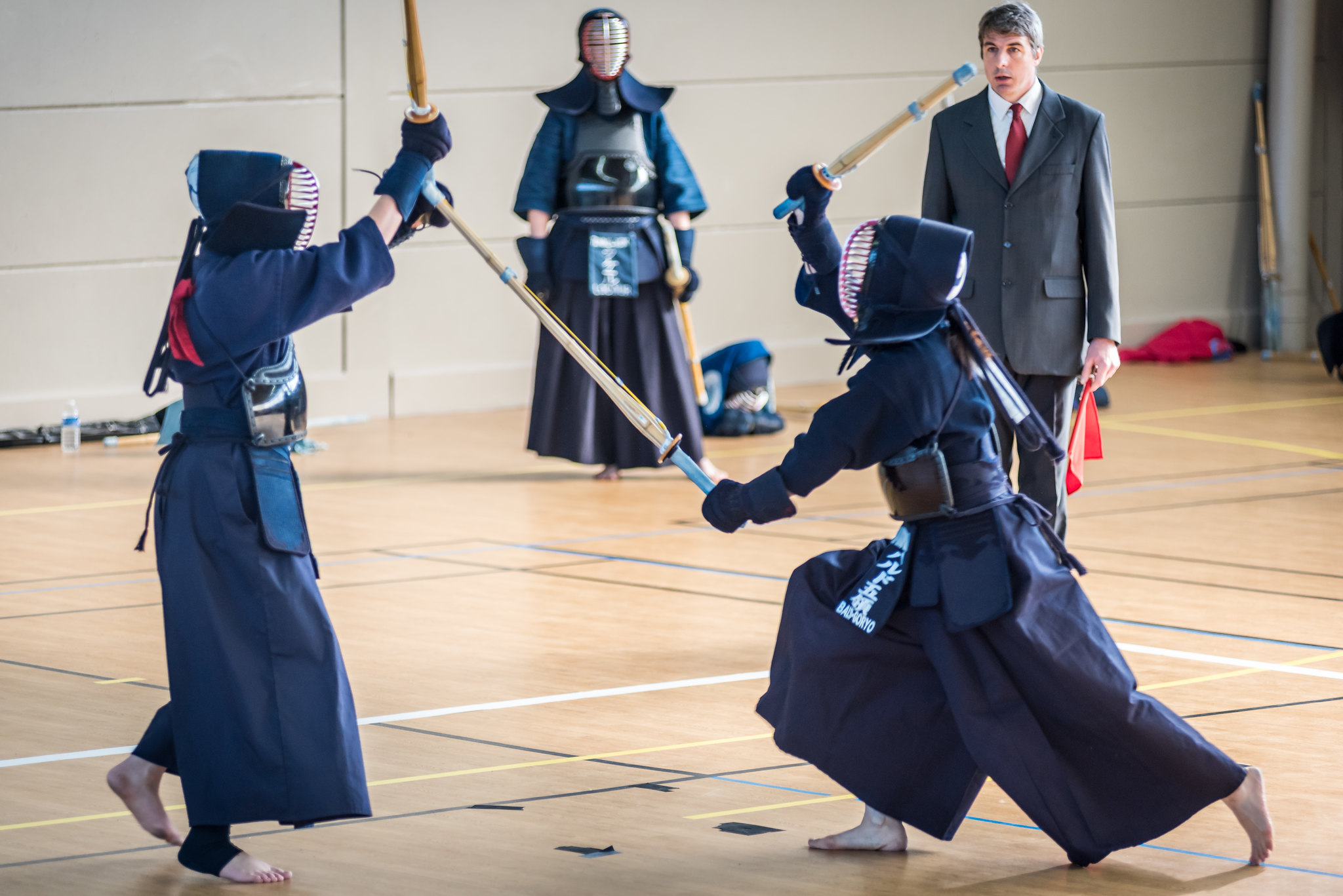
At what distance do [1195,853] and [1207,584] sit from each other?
264 cm

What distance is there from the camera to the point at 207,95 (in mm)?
9547

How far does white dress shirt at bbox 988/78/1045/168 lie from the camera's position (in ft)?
16.3

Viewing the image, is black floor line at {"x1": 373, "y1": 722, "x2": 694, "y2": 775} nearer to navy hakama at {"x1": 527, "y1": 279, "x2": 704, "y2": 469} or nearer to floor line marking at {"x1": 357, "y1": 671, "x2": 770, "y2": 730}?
floor line marking at {"x1": 357, "y1": 671, "x2": 770, "y2": 730}

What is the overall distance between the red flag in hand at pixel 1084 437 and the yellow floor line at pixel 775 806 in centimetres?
115

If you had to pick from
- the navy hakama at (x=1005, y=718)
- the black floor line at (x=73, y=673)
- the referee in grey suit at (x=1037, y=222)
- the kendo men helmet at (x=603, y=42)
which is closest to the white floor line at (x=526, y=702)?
the black floor line at (x=73, y=673)

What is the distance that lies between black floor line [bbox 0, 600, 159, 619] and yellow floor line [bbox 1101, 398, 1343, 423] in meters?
5.86

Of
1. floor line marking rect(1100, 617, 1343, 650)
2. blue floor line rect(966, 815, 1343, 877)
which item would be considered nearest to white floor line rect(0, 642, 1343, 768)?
floor line marking rect(1100, 617, 1343, 650)

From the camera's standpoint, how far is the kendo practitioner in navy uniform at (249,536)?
132 inches

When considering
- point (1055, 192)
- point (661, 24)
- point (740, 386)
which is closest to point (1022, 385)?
point (1055, 192)

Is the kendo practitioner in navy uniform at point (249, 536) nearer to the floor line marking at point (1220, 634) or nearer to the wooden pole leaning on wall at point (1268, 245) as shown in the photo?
the floor line marking at point (1220, 634)

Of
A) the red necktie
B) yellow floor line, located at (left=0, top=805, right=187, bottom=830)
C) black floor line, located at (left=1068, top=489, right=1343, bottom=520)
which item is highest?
the red necktie

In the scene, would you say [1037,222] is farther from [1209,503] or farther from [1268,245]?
[1268,245]

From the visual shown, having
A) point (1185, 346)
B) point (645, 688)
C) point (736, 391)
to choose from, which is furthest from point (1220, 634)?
point (1185, 346)

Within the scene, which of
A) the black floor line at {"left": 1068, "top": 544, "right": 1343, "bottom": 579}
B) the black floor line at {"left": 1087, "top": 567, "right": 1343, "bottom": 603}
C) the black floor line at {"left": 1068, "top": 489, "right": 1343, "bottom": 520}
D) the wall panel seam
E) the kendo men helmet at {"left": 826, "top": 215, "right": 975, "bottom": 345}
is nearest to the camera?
the kendo men helmet at {"left": 826, "top": 215, "right": 975, "bottom": 345}
